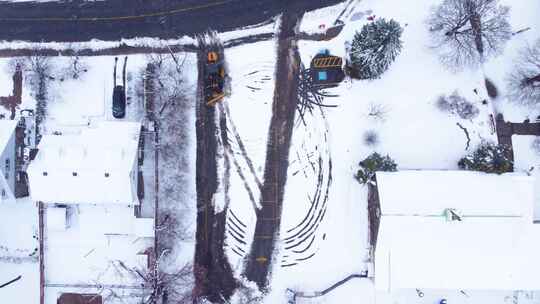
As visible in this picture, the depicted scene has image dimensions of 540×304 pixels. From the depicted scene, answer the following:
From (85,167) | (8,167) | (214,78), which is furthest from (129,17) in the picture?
(8,167)

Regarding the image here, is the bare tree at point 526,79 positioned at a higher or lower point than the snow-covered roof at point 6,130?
higher

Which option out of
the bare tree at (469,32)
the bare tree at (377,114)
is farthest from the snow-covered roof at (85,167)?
the bare tree at (469,32)

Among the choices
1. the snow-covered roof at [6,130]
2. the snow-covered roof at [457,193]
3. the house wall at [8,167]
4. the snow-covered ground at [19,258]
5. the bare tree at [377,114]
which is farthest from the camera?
the snow-covered ground at [19,258]

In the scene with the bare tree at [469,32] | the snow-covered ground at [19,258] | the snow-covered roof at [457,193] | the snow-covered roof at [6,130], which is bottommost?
the snow-covered ground at [19,258]

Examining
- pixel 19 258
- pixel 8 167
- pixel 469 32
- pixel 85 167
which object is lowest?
pixel 19 258

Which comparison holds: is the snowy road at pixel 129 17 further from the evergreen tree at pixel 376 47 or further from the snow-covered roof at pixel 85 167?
the snow-covered roof at pixel 85 167

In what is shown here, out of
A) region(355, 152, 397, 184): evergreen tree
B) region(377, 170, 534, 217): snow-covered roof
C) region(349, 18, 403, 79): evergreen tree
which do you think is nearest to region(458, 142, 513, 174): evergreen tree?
region(377, 170, 534, 217): snow-covered roof

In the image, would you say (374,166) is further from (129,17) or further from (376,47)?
(129,17)
